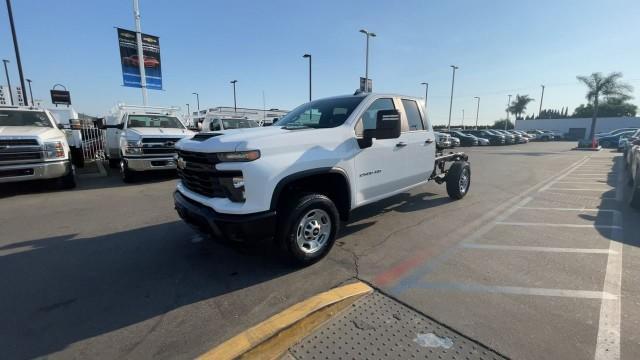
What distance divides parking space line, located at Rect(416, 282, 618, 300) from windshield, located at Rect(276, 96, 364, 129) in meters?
2.17

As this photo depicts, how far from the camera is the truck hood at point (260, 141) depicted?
2.94m

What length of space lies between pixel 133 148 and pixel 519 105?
86910mm

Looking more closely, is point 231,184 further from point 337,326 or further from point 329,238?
point 337,326

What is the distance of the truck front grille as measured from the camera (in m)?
3.01

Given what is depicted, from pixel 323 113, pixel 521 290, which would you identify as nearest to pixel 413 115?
pixel 323 113

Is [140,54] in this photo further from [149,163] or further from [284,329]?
[284,329]

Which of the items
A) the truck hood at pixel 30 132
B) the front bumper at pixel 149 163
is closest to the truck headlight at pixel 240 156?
the front bumper at pixel 149 163

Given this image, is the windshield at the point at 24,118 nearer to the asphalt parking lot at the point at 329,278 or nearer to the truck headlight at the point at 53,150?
the truck headlight at the point at 53,150

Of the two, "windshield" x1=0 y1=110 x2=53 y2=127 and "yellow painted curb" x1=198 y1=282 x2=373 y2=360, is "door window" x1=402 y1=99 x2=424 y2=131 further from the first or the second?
"windshield" x1=0 y1=110 x2=53 y2=127

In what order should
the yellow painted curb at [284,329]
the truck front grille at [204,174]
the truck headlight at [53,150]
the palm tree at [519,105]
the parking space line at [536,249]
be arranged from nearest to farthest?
the yellow painted curb at [284,329] < the truck front grille at [204,174] < the parking space line at [536,249] < the truck headlight at [53,150] < the palm tree at [519,105]

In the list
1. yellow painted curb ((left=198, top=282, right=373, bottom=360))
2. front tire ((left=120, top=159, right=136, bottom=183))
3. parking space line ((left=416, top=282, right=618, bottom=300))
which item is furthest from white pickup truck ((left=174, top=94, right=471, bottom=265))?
front tire ((left=120, top=159, right=136, bottom=183))

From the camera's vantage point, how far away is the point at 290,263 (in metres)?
3.41

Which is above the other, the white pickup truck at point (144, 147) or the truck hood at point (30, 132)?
the truck hood at point (30, 132)

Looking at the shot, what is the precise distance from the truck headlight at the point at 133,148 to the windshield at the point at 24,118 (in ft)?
6.48
